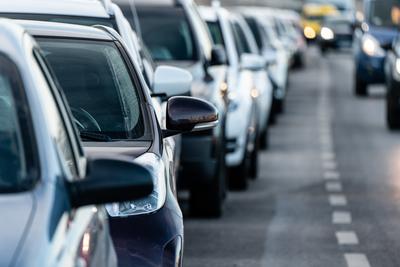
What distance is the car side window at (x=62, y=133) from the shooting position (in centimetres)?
481

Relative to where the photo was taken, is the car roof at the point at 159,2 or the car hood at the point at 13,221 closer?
the car hood at the point at 13,221

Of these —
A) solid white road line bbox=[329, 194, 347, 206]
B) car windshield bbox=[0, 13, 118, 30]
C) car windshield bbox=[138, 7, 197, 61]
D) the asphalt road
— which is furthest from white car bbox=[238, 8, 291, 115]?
car windshield bbox=[0, 13, 118, 30]

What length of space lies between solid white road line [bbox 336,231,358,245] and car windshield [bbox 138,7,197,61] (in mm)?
2839

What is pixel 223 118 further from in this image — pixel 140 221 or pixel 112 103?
pixel 140 221

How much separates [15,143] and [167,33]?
9.73m

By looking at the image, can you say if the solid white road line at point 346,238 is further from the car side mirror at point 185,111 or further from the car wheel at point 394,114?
the car wheel at point 394,114

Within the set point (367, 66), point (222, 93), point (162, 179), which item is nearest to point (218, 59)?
point (222, 93)

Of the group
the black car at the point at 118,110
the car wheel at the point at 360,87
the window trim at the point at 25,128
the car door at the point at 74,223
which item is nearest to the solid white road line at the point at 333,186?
the black car at the point at 118,110

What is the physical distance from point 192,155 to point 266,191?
2723 millimetres

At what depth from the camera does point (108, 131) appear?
758cm

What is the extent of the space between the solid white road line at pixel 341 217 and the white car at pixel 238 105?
6.00ft

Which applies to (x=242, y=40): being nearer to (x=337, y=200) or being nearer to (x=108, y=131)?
(x=337, y=200)

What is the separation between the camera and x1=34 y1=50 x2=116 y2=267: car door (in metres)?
4.37

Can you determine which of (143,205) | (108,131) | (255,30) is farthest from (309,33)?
(143,205)
